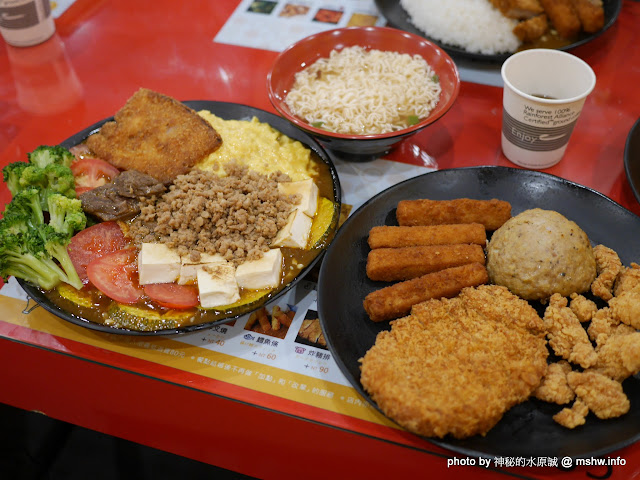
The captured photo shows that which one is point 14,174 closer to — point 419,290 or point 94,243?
point 94,243

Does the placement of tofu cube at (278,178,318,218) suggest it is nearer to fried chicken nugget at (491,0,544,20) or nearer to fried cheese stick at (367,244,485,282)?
fried cheese stick at (367,244,485,282)

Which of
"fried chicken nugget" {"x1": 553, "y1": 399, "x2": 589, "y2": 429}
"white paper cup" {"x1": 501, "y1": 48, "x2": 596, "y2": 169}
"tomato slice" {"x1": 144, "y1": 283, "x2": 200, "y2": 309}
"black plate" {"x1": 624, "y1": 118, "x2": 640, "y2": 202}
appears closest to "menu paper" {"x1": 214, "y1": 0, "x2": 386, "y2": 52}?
"white paper cup" {"x1": 501, "y1": 48, "x2": 596, "y2": 169}

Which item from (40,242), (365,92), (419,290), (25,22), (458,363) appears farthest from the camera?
(25,22)

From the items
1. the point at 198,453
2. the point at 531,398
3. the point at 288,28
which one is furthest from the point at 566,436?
the point at 288,28

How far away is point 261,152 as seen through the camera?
275 centimetres

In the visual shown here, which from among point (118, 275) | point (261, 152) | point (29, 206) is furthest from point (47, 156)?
point (261, 152)

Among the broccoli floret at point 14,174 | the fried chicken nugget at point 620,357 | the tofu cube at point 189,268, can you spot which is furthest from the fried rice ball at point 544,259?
the broccoli floret at point 14,174

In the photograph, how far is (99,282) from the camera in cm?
222

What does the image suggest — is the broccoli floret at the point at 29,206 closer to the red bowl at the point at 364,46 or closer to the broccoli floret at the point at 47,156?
the broccoli floret at the point at 47,156

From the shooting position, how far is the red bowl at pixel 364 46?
258cm

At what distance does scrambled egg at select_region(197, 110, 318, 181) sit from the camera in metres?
2.68

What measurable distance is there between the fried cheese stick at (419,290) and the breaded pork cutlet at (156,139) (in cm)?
127

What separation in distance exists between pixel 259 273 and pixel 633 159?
1911mm

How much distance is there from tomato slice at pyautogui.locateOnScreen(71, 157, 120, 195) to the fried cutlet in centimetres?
168
